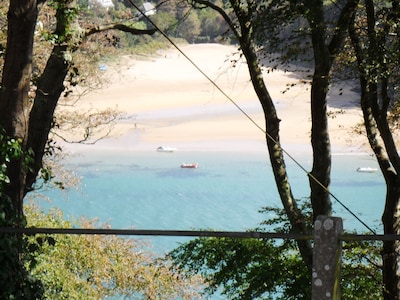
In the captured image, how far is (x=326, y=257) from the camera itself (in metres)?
2.01

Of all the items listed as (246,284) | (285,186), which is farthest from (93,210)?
(285,186)

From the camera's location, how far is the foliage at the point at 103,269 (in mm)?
9242

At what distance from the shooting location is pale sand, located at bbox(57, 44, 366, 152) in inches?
1321

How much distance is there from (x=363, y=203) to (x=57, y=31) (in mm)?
18760

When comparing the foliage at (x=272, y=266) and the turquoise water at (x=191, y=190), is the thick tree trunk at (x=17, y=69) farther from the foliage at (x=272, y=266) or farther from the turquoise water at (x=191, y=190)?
the turquoise water at (x=191, y=190)

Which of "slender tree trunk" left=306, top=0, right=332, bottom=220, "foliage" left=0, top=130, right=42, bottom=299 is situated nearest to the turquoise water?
"slender tree trunk" left=306, top=0, right=332, bottom=220

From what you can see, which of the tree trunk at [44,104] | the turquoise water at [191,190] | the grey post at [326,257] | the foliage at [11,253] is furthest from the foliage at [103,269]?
the grey post at [326,257]

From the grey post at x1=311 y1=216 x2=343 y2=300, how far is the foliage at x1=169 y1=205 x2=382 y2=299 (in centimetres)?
439

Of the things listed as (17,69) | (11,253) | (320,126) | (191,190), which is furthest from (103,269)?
(191,190)

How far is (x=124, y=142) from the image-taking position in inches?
1346

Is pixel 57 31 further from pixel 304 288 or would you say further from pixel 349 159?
pixel 349 159

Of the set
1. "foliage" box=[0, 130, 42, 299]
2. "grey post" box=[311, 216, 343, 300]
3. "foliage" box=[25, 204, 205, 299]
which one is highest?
"grey post" box=[311, 216, 343, 300]

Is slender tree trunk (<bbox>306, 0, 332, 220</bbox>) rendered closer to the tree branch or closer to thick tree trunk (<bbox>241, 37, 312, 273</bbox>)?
thick tree trunk (<bbox>241, 37, 312, 273</bbox>)

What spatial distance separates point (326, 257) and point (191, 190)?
2301 centimetres
